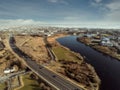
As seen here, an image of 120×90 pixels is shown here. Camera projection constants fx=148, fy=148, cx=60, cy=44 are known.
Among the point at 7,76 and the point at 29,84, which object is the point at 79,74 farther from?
the point at 7,76

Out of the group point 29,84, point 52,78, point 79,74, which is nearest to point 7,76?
point 29,84

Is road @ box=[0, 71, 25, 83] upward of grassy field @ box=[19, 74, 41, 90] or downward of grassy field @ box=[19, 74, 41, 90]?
downward

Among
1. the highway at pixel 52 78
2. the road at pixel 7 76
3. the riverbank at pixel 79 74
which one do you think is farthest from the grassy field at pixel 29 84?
the riverbank at pixel 79 74

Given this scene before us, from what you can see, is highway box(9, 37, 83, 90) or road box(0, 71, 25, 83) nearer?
highway box(9, 37, 83, 90)

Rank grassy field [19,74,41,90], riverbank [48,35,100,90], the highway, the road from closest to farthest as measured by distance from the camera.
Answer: grassy field [19,74,41,90]
the highway
riverbank [48,35,100,90]
the road

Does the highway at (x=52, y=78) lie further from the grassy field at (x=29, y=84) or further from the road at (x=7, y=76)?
the road at (x=7, y=76)

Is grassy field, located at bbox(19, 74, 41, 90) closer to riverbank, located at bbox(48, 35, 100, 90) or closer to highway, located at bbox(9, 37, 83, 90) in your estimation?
highway, located at bbox(9, 37, 83, 90)

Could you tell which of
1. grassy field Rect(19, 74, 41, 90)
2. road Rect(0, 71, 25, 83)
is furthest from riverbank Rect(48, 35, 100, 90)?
road Rect(0, 71, 25, 83)

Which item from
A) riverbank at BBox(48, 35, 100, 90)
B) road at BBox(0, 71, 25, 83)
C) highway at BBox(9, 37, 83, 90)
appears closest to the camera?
highway at BBox(9, 37, 83, 90)

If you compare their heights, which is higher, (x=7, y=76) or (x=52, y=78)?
(x=52, y=78)

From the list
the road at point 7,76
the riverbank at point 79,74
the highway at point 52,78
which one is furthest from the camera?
the road at point 7,76

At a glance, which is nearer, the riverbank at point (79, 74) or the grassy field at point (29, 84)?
the grassy field at point (29, 84)

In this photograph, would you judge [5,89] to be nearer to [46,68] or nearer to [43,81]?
[43,81]
